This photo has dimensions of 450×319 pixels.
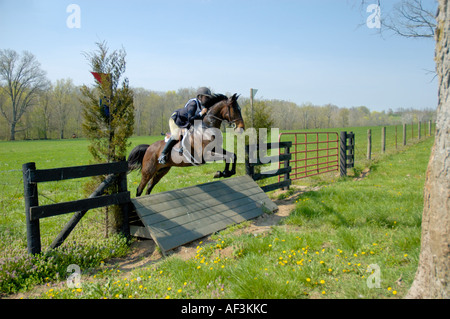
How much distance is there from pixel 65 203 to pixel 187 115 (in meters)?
3.30

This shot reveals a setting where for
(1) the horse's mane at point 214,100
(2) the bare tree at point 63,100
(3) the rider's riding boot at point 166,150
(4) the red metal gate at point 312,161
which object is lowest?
(4) the red metal gate at point 312,161

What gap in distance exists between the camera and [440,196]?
2.34 metres

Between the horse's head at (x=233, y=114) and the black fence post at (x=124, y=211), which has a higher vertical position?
the horse's head at (x=233, y=114)

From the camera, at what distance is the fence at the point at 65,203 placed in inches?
156

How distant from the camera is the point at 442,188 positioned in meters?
2.31

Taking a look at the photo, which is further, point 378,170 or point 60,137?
point 60,137

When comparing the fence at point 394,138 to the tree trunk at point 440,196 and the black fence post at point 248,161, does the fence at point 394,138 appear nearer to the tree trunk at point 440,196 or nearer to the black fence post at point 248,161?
the black fence post at point 248,161

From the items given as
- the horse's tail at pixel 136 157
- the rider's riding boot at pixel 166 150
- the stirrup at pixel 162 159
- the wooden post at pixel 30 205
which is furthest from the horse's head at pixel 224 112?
the wooden post at pixel 30 205

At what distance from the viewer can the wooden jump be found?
4840mm

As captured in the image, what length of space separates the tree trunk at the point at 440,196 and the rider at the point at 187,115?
182 inches

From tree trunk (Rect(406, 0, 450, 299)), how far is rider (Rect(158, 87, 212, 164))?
4.62 meters

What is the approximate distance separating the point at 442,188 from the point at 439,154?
0.89 feet

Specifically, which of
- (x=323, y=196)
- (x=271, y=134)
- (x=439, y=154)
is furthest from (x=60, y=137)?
(x=439, y=154)
